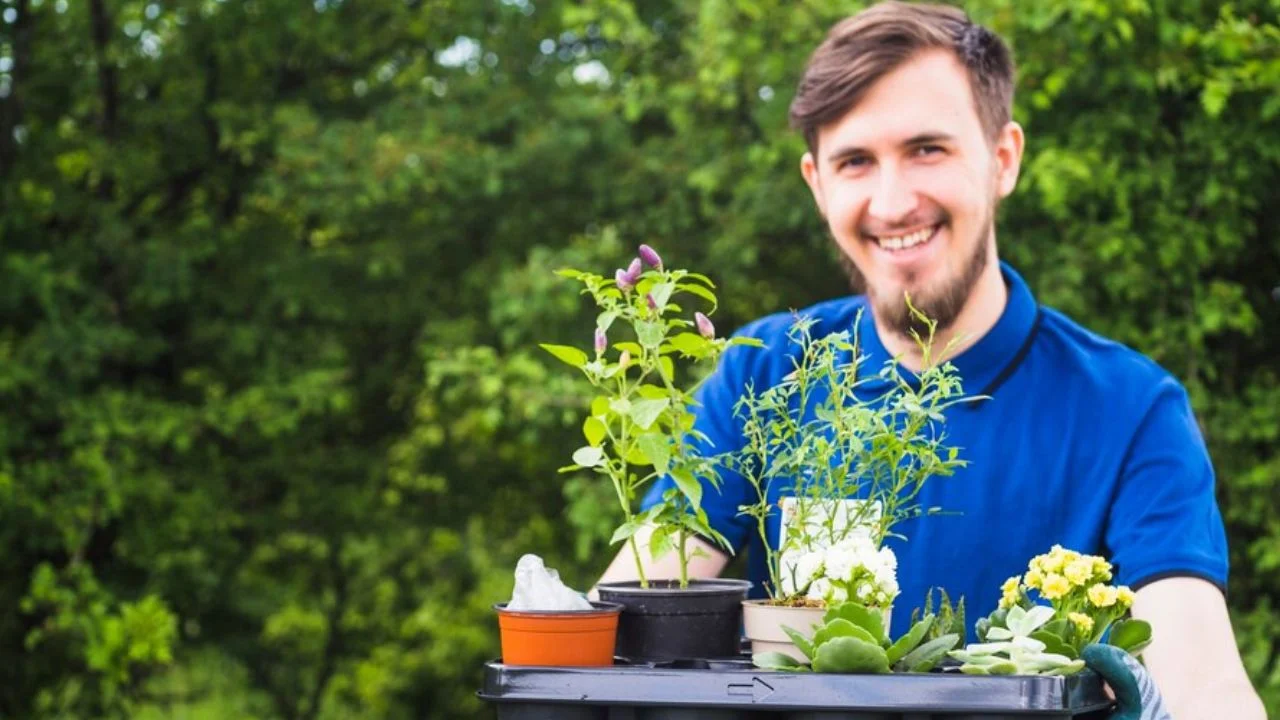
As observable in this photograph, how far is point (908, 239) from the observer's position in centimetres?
212

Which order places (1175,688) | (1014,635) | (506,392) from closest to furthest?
1. (1014,635)
2. (1175,688)
3. (506,392)

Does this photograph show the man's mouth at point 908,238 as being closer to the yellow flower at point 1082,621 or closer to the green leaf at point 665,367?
the green leaf at point 665,367

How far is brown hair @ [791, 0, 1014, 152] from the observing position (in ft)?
6.85

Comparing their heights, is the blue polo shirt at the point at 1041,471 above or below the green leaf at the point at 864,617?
above

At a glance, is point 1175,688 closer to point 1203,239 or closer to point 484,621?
point 1203,239

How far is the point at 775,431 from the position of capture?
155cm

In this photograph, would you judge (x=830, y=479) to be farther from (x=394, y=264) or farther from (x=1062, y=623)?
(x=394, y=264)

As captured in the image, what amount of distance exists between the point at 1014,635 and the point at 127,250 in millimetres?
4962

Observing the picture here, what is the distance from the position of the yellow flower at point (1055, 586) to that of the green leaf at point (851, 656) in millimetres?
187

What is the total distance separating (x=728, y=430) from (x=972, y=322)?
38 cm

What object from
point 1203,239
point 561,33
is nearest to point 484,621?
point 561,33

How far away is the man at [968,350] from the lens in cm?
→ 205

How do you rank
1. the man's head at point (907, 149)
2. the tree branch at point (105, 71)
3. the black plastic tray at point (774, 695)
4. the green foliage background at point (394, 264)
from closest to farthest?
the black plastic tray at point (774, 695), the man's head at point (907, 149), the green foliage background at point (394, 264), the tree branch at point (105, 71)

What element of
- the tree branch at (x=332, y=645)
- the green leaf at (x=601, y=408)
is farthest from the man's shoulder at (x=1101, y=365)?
the tree branch at (x=332, y=645)
